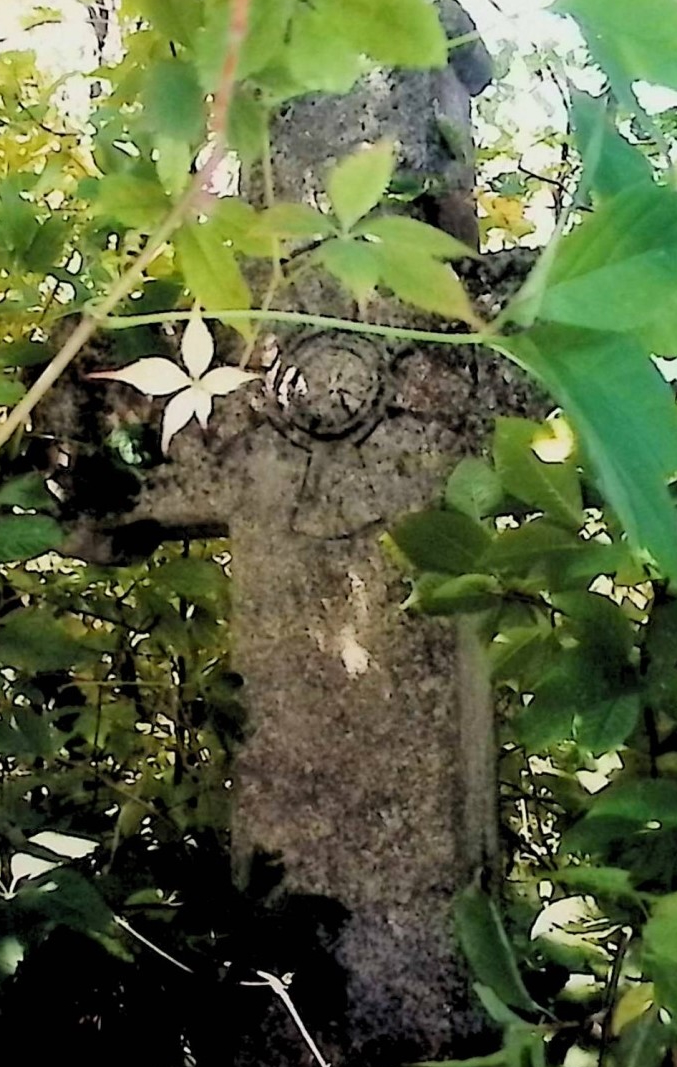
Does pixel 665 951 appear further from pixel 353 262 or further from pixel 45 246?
pixel 45 246

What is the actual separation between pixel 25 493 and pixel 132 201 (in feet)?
0.88

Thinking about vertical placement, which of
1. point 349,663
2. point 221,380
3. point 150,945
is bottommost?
point 150,945

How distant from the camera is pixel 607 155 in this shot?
15.1 inches

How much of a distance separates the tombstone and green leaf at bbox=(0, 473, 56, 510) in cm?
11

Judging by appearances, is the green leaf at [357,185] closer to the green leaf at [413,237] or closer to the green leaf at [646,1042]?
the green leaf at [413,237]

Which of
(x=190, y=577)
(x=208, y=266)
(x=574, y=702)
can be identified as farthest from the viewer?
(x=190, y=577)

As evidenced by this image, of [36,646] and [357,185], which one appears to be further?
[36,646]

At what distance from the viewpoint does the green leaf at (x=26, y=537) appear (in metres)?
0.57

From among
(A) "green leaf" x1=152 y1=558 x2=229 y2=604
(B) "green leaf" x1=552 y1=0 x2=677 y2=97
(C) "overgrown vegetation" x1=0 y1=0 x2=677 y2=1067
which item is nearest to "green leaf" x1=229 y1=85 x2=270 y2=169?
(C) "overgrown vegetation" x1=0 y1=0 x2=677 y2=1067

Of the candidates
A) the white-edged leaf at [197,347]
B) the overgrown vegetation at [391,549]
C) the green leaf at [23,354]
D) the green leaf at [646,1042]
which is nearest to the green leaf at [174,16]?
the overgrown vegetation at [391,549]

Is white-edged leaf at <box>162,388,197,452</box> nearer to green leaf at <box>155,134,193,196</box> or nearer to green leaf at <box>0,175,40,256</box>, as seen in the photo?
green leaf at <box>155,134,193,196</box>

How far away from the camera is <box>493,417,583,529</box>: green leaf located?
510 millimetres

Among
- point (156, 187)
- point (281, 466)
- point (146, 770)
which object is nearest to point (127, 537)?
point (281, 466)

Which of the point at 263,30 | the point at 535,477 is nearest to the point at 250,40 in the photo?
the point at 263,30
